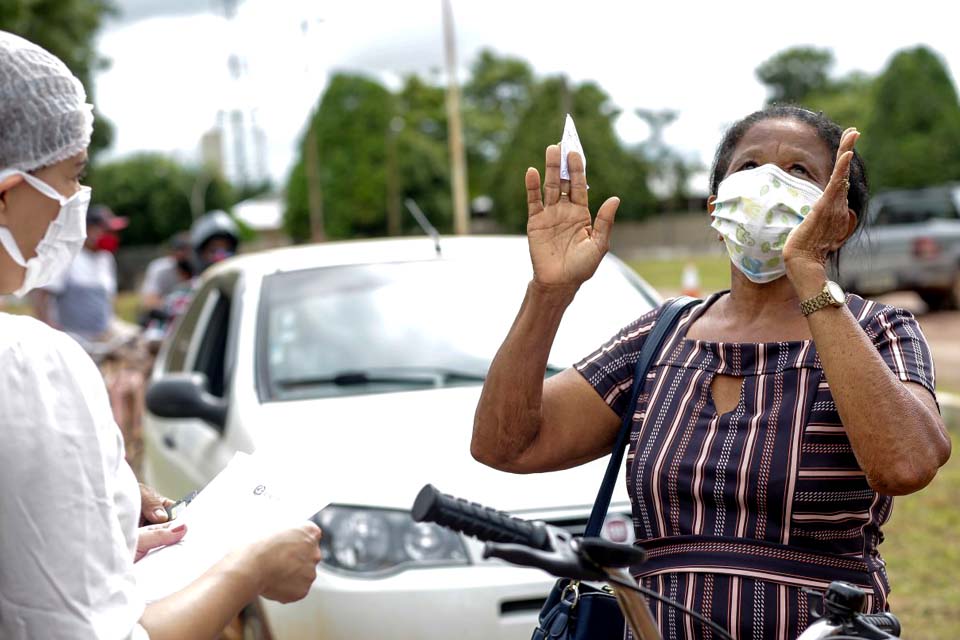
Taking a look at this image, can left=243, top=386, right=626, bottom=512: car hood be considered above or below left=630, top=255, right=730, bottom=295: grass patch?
above

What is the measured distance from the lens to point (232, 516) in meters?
2.01

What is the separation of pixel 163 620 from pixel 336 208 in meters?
61.7

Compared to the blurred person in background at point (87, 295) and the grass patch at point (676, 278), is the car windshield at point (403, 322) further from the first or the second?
the grass patch at point (676, 278)

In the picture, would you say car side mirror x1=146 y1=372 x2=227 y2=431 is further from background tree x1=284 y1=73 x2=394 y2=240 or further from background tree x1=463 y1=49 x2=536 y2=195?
background tree x1=463 y1=49 x2=536 y2=195

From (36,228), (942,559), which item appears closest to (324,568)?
(36,228)

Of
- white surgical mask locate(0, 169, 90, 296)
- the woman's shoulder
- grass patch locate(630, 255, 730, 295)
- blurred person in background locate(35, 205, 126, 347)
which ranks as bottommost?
grass patch locate(630, 255, 730, 295)

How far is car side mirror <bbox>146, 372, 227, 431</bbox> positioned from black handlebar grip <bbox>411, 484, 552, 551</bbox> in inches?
116

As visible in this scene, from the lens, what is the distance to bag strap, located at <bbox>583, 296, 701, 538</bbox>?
2.38m

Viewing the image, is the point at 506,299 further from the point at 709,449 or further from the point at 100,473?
the point at 100,473

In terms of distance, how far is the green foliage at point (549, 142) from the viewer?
4859cm

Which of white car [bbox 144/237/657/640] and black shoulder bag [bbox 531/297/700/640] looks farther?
white car [bbox 144/237/657/640]

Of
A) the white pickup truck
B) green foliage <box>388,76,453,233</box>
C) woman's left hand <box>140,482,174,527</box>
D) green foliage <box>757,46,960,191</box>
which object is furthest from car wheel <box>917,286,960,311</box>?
green foliage <box>388,76,453,233</box>

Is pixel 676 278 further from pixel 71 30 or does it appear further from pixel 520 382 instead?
pixel 520 382

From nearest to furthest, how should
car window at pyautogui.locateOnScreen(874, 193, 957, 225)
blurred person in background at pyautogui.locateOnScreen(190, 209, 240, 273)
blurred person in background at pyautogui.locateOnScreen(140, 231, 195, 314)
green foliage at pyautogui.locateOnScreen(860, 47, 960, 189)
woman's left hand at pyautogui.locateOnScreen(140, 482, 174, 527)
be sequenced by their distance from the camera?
woman's left hand at pyautogui.locateOnScreen(140, 482, 174, 527), blurred person in background at pyautogui.locateOnScreen(190, 209, 240, 273), blurred person in background at pyautogui.locateOnScreen(140, 231, 195, 314), car window at pyautogui.locateOnScreen(874, 193, 957, 225), green foliage at pyautogui.locateOnScreen(860, 47, 960, 189)
